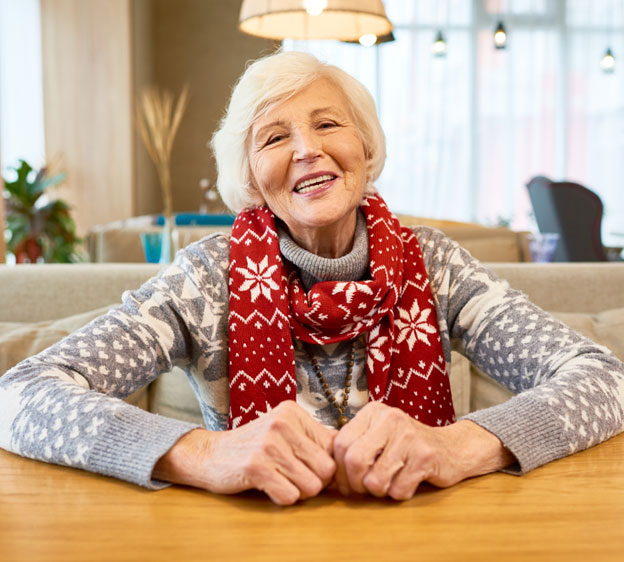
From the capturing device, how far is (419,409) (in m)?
1.33

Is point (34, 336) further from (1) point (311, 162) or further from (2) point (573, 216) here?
(2) point (573, 216)

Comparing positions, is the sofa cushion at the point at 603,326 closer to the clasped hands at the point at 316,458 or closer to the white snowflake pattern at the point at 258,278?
the white snowflake pattern at the point at 258,278

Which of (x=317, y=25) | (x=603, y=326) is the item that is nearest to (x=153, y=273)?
(x=603, y=326)

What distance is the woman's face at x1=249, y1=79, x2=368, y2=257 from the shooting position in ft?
4.51

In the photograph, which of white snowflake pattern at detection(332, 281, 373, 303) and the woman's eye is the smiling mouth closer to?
the woman's eye

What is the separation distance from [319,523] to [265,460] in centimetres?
9

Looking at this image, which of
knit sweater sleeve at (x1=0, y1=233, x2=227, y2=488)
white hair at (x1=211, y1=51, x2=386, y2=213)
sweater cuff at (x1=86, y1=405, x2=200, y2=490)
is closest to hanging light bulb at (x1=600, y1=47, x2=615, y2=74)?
white hair at (x1=211, y1=51, x2=386, y2=213)

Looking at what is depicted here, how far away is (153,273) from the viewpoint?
1.96 m

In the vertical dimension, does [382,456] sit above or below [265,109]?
below

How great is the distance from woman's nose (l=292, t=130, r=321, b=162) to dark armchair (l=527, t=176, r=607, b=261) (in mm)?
3665

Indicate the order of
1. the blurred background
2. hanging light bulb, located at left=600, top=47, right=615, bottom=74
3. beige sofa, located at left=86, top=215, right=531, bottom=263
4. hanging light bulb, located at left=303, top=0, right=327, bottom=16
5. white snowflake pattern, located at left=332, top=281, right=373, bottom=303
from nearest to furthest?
white snowflake pattern, located at left=332, top=281, right=373, bottom=303
beige sofa, located at left=86, top=215, right=531, bottom=263
hanging light bulb, located at left=303, top=0, right=327, bottom=16
hanging light bulb, located at left=600, top=47, right=615, bottom=74
the blurred background

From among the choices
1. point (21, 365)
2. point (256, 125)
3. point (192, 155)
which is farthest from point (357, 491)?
point (192, 155)

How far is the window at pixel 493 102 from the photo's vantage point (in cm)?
841

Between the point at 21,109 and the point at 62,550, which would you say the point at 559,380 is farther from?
the point at 21,109
